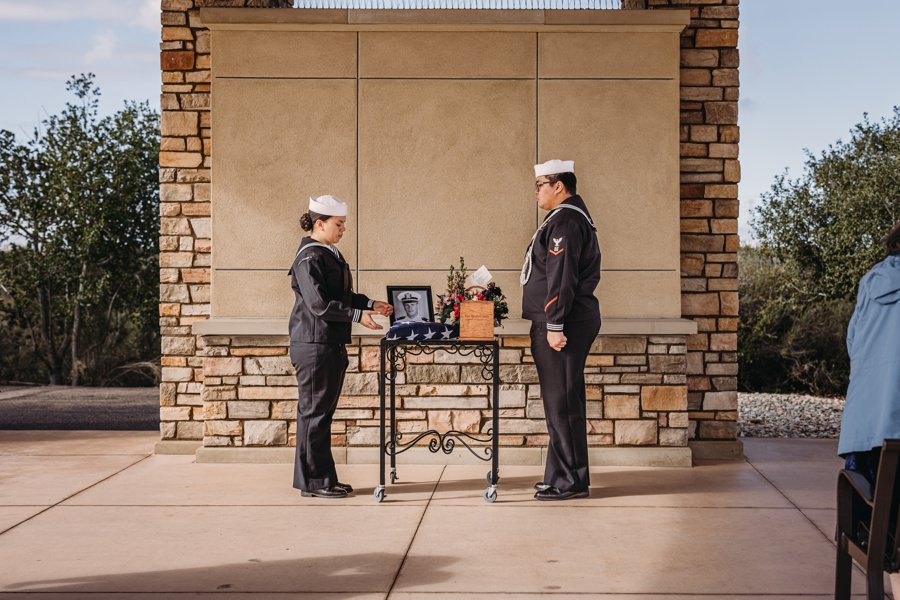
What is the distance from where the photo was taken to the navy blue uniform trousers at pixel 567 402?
6430 mm

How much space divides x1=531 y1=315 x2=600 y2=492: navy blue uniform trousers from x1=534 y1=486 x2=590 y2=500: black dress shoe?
0.09ft

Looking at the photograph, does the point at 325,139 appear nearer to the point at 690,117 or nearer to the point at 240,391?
the point at 240,391

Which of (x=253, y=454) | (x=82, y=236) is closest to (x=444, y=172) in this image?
(x=253, y=454)

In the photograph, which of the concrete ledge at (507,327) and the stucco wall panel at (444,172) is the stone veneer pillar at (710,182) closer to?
the concrete ledge at (507,327)

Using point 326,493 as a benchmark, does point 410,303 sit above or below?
above

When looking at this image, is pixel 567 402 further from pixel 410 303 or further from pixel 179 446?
pixel 179 446

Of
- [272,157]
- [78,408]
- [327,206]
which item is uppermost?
[272,157]

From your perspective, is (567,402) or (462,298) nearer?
(567,402)

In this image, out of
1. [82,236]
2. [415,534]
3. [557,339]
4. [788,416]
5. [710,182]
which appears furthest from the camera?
[82,236]

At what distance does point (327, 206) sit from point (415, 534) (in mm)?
2188

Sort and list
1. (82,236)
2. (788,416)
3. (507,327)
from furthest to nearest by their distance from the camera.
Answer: (82,236) → (788,416) → (507,327)

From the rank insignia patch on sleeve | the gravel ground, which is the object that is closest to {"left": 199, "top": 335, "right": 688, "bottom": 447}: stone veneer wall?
the rank insignia patch on sleeve

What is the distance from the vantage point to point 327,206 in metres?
6.45

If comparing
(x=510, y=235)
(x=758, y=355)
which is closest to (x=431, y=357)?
(x=510, y=235)
